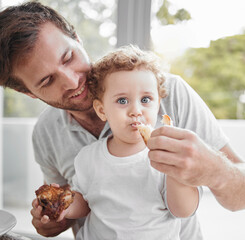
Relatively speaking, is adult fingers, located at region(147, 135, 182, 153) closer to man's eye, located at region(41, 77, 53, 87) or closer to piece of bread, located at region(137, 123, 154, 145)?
piece of bread, located at region(137, 123, 154, 145)

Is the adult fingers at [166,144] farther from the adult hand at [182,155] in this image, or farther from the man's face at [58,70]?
the man's face at [58,70]

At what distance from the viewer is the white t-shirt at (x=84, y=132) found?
4.61 ft

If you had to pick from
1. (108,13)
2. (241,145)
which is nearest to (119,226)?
(108,13)

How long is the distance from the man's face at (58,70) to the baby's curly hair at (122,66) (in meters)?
0.11

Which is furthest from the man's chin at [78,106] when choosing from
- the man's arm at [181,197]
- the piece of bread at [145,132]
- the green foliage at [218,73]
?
the green foliage at [218,73]

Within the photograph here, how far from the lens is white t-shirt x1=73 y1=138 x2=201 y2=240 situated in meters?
1.15

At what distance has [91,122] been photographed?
5.13ft

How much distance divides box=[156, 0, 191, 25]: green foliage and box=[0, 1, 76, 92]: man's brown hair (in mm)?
1034

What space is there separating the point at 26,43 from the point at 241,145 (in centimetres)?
369

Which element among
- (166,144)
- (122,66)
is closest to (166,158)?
(166,144)

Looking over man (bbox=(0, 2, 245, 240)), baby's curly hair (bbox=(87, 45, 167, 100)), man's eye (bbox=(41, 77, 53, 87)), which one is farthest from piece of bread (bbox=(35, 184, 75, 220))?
man's eye (bbox=(41, 77, 53, 87))

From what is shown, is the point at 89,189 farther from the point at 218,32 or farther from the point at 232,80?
the point at 232,80

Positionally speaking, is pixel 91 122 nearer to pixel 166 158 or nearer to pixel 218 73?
pixel 166 158

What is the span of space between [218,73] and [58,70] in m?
3.48
